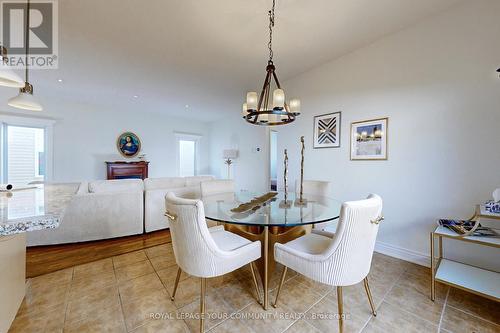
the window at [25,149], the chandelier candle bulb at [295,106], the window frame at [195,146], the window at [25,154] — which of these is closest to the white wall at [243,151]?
the window frame at [195,146]

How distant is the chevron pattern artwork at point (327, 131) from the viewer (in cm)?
285

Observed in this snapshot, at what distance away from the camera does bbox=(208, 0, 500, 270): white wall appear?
5.86ft

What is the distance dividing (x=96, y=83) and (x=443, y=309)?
5.76 meters

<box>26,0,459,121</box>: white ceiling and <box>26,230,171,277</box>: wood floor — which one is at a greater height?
<box>26,0,459,121</box>: white ceiling

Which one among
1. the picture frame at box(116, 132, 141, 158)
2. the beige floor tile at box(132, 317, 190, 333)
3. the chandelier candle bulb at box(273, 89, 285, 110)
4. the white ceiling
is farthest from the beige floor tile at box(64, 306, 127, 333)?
the picture frame at box(116, 132, 141, 158)

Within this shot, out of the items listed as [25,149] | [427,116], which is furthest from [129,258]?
[25,149]

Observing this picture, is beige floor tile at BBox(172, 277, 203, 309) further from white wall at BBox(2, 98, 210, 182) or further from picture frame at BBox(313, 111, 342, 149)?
white wall at BBox(2, 98, 210, 182)

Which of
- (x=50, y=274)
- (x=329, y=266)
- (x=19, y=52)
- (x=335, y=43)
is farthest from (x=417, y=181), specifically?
(x=19, y=52)

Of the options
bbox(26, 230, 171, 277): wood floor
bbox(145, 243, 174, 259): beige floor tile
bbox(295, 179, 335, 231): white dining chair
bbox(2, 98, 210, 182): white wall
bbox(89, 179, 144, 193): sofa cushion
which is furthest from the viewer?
bbox(2, 98, 210, 182): white wall

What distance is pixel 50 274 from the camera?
6.23 feet

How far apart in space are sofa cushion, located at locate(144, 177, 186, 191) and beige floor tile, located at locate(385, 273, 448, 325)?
305cm

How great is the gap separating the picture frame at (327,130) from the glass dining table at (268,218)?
1.03 metres

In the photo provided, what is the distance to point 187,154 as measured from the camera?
705 cm

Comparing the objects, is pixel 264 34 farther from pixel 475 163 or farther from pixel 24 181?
pixel 24 181
